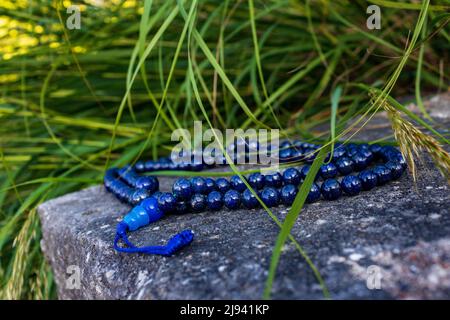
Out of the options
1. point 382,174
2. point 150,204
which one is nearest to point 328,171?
point 382,174

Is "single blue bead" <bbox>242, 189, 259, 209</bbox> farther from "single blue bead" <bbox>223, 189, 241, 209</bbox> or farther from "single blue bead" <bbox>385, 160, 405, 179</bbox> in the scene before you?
"single blue bead" <bbox>385, 160, 405, 179</bbox>

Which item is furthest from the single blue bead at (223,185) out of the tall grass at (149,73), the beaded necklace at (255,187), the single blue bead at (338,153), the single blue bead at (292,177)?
the tall grass at (149,73)

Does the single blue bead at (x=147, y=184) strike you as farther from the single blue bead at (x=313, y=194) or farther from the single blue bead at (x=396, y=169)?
the single blue bead at (x=396, y=169)

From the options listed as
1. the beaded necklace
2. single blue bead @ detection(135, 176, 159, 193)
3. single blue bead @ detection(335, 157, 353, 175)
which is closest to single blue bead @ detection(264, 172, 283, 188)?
the beaded necklace

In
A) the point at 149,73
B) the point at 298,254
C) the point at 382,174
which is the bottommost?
the point at 298,254

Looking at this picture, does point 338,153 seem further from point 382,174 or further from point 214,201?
point 214,201

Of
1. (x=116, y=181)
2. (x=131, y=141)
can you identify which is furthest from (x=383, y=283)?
(x=131, y=141)
